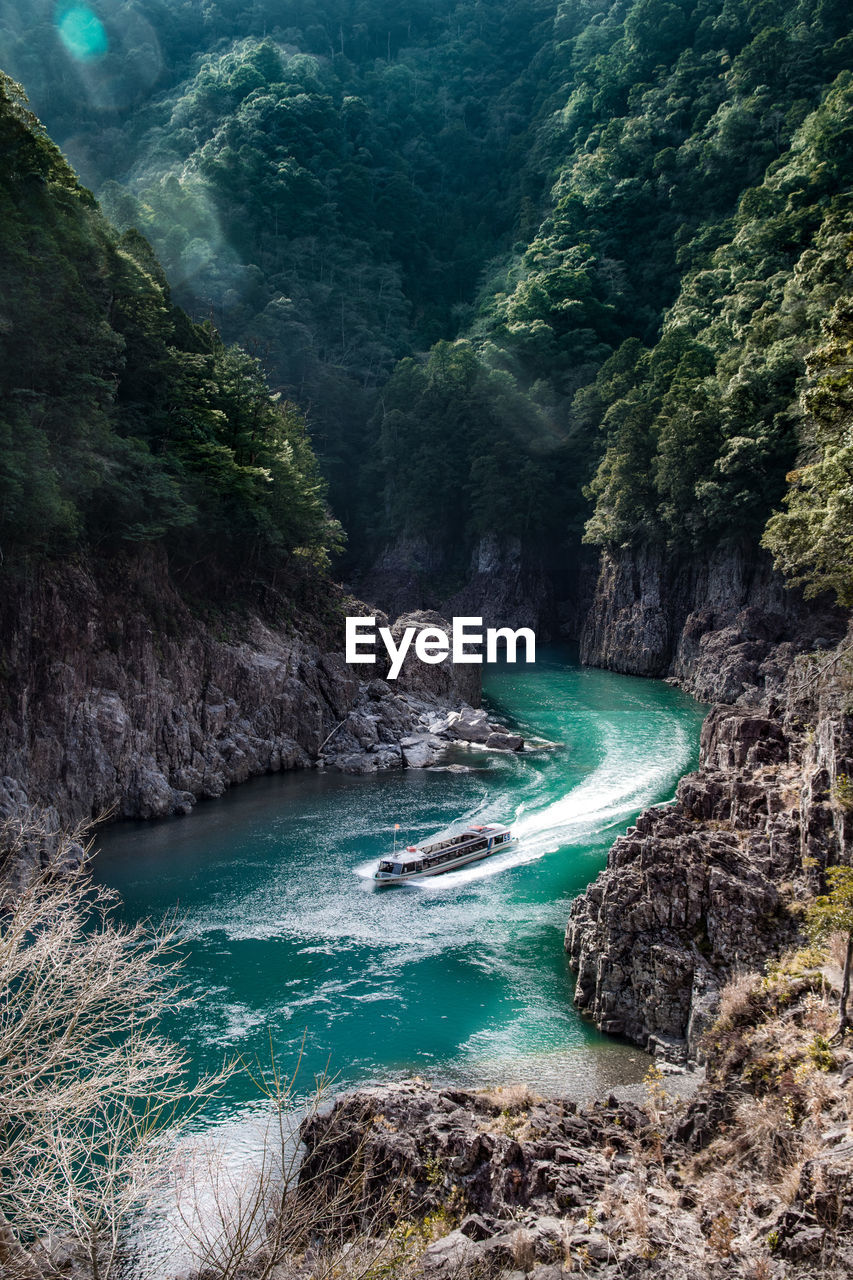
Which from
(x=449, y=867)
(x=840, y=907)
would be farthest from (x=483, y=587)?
(x=840, y=907)

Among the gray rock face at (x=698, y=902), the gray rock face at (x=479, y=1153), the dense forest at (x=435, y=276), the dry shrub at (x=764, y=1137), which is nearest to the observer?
the gray rock face at (x=479, y=1153)

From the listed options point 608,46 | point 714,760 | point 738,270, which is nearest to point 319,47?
point 608,46

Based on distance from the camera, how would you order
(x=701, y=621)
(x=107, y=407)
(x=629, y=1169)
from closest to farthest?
(x=629, y=1169), (x=107, y=407), (x=701, y=621)

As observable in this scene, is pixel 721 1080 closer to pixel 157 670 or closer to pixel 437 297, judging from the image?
pixel 157 670

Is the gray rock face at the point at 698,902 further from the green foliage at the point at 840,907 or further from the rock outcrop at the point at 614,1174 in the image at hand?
the green foliage at the point at 840,907

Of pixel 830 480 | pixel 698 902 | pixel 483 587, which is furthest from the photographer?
pixel 483 587

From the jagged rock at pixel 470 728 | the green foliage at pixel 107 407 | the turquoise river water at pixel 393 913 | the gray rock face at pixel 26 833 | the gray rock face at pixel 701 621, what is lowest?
the turquoise river water at pixel 393 913

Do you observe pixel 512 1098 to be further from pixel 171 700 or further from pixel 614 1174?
pixel 171 700

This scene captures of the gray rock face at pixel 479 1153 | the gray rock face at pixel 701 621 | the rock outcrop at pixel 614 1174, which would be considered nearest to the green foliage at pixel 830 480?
the rock outcrop at pixel 614 1174
